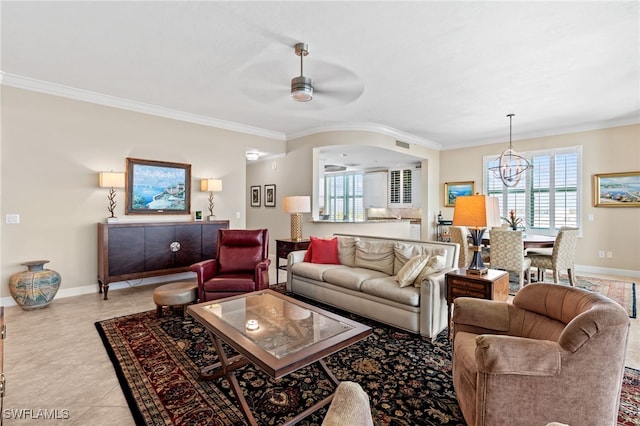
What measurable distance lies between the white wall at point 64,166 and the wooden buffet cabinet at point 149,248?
35cm

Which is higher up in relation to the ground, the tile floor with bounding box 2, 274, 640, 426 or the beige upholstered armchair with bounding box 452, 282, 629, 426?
the beige upholstered armchair with bounding box 452, 282, 629, 426

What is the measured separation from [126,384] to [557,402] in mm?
2531

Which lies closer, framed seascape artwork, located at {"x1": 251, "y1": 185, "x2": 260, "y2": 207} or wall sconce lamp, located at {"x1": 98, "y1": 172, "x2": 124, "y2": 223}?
wall sconce lamp, located at {"x1": 98, "y1": 172, "x2": 124, "y2": 223}

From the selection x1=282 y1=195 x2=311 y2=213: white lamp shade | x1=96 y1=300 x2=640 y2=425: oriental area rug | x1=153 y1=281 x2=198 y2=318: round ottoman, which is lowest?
x1=96 y1=300 x2=640 y2=425: oriental area rug

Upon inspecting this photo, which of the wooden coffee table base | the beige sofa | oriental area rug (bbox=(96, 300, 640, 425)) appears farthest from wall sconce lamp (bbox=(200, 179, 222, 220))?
the wooden coffee table base

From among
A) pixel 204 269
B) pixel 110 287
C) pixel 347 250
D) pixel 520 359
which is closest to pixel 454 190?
pixel 347 250

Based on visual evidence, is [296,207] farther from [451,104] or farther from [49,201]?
[49,201]

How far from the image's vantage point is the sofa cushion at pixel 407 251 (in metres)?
3.32

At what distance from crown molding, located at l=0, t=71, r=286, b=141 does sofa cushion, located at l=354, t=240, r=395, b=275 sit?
11.2ft

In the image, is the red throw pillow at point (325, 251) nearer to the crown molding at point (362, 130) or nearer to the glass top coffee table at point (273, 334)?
the glass top coffee table at point (273, 334)

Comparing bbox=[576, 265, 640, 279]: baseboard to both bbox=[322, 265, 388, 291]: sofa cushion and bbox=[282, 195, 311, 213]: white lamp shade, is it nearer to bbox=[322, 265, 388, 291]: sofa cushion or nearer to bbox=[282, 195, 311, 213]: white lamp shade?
bbox=[322, 265, 388, 291]: sofa cushion

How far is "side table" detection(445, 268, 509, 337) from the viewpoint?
2.59 metres

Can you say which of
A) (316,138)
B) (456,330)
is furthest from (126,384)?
(316,138)

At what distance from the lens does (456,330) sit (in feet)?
6.68
